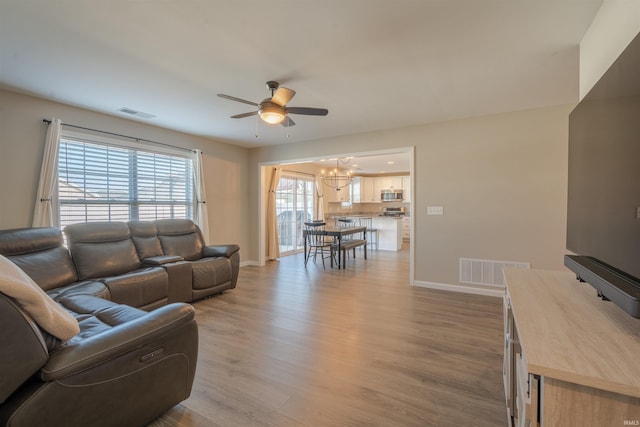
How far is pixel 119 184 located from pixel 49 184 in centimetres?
85

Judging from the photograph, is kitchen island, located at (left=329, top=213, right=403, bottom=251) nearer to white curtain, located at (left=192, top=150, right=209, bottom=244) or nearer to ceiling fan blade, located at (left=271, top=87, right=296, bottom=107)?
white curtain, located at (left=192, top=150, right=209, bottom=244)

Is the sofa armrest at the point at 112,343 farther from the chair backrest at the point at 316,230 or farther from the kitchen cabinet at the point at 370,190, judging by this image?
the kitchen cabinet at the point at 370,190

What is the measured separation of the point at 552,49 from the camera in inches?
88.6

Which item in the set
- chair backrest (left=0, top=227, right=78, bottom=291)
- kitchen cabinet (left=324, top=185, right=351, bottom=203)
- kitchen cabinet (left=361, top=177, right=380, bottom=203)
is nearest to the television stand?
chair backrest (left=0, top=227, right=78, bottom=291)

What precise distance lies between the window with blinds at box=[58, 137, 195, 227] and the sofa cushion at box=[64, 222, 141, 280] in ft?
1.81

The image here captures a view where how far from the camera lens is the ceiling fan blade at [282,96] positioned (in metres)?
2.52

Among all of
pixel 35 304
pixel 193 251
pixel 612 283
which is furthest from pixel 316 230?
pixel 612 283

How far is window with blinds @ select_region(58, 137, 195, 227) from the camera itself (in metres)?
3.63

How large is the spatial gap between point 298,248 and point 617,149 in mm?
7055

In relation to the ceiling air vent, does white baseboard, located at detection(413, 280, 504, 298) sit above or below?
below

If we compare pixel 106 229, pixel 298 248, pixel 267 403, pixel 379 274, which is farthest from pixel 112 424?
pixel 298 248

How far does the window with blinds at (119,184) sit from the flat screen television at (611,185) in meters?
4.94

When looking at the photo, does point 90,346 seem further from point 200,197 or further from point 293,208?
point 293,208

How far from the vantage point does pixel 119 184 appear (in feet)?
13.6
